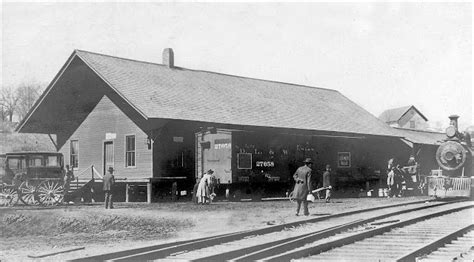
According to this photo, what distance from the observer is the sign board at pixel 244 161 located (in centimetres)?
2150

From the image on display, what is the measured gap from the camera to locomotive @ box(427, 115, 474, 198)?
856 inches

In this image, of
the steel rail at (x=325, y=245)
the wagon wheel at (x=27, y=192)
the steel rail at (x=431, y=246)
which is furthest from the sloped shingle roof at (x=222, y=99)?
the steel rail at (x=431, y=246)

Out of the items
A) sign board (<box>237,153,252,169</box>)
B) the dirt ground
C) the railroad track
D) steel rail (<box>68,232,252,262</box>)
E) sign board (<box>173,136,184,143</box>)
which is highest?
sign board (<box>173,136,184,143</box>)

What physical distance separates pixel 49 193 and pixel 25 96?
62.5m

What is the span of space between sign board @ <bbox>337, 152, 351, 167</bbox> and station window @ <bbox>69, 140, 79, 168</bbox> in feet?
42.2

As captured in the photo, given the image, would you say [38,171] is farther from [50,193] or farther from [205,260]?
[205,260]

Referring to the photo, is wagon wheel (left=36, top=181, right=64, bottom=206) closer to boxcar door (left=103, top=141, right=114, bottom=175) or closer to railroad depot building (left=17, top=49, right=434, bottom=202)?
railroad depot building (left=17, top=49, right=434, bottom=202)

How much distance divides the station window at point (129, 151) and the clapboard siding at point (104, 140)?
185 mm

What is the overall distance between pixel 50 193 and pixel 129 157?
188 inches

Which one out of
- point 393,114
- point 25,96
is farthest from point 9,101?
point 393,114

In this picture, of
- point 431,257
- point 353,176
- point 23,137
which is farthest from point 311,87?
point 23,137

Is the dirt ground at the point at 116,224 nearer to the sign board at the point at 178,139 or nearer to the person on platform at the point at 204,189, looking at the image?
the person on platform at the point at 204,189

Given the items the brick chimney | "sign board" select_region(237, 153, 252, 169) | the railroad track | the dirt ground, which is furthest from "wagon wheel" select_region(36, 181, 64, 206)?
the brick chimney

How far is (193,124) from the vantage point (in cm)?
2239
